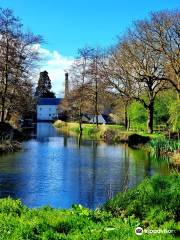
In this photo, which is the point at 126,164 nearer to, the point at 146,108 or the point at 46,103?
the point at 146,108

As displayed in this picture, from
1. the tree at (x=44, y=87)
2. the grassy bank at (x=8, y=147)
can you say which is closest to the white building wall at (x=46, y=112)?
the tree at (x=44, y=87)

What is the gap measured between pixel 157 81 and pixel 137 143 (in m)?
9.78

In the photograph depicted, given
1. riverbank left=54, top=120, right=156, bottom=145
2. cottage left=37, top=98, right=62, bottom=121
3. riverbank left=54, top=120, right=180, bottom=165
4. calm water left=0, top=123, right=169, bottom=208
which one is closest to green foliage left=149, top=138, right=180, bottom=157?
riverbank left=54, top=120, right=180, bottom=165

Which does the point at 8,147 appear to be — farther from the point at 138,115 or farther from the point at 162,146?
the point at 138,115

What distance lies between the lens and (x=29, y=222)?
904 cm

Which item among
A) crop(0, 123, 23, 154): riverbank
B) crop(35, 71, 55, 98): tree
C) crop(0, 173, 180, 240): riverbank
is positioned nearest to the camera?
crop(0, 173, 180, 240): riverbank

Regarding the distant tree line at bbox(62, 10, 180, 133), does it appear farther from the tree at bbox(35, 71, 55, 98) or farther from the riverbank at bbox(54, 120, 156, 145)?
the tree at bbox(35, 71, 55, 98)

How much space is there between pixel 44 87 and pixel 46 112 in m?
7.77

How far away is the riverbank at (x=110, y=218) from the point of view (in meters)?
8.54

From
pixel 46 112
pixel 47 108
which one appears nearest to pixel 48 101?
pixel 47 108

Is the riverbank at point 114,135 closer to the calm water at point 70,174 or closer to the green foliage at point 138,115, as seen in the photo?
→ the green foliage at point 138,115

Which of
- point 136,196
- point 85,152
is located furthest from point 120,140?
point 136,196

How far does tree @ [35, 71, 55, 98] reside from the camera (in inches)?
4738

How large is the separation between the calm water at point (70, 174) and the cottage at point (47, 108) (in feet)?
309
